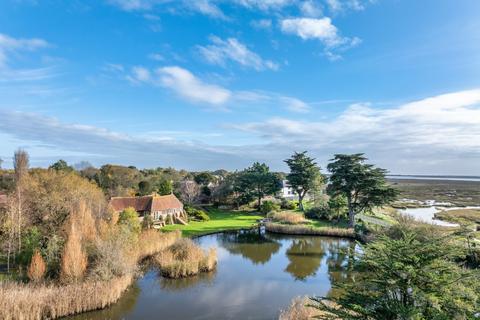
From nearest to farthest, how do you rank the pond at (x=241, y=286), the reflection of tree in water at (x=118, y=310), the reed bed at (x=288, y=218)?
the reflection of tree in water at (x=118, y=310)
the pond at (x=241, y=286)
the reed bed at (x=288, y=218)

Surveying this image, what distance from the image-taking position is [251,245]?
28.7 meters

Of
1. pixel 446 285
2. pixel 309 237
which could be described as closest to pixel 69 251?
pixel 446 285

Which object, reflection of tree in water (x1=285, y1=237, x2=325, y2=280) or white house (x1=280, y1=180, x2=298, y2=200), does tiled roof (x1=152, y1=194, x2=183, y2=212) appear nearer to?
reflection of tree in water (x1=285, y1=237, x2=325, y2=280)

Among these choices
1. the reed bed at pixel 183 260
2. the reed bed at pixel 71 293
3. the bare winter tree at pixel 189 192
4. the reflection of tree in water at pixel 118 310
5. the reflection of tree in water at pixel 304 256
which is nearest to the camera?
the reed bed at pixel 71 293

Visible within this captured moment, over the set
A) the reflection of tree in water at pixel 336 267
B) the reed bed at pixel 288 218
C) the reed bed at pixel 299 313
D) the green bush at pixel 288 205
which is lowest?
the reflection of tree in water at pixel 336 267

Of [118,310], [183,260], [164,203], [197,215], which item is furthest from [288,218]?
[118,310]

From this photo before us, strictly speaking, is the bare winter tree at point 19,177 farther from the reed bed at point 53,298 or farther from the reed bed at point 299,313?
the reed bed at point 299,313

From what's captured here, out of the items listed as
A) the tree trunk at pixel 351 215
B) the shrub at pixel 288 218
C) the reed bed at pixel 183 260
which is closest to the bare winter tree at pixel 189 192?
the shrub at pixel 288 218

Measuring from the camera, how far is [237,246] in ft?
92.5

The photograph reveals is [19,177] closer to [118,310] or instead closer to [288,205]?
[118,310]

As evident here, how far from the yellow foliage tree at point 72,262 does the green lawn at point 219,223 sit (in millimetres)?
15523

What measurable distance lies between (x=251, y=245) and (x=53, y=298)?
18.0m

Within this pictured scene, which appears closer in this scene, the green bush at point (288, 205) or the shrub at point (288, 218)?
the shrub at point (288, 218)

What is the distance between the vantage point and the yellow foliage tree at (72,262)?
15.1 metres
